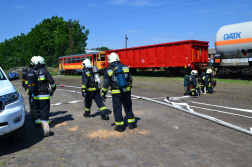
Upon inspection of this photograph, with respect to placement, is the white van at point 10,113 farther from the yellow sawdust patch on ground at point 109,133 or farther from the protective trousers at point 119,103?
the protective trousers at point 119,103

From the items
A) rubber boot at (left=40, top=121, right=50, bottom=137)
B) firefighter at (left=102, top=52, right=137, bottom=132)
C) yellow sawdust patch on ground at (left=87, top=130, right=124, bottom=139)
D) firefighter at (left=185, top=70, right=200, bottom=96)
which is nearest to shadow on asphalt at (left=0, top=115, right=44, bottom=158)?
rubber boot at (left=40, top=121, right=50, bottom=137)

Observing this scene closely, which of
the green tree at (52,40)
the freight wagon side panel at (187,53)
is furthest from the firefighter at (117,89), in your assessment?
the green tree at (52,40)

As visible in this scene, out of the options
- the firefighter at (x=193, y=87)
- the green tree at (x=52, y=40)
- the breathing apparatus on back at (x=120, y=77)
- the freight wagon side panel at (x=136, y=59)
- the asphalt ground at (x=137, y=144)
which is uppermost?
the green tree at (x=52, y=40)

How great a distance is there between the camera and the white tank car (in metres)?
15.0

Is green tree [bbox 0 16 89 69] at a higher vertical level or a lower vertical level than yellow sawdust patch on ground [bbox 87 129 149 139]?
higher

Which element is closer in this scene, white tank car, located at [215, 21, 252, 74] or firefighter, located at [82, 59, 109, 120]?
firefighter, located at [82, 59, 109, 120]

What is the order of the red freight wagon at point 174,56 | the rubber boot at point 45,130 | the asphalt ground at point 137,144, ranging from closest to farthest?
the asphalt ground at point 137,144 < the rubber boot at point 45,130 < the red freight wagon at point 174,56

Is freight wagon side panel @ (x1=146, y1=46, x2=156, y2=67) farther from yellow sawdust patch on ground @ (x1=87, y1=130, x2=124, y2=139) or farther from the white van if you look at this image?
the white van

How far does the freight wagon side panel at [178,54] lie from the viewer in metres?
19.9

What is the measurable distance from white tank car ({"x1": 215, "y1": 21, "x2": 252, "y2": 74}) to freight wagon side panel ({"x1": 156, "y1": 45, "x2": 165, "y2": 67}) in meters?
5.44

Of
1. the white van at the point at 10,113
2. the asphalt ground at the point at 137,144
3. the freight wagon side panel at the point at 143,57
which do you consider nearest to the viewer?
the asphalt ground at the point at 137,144

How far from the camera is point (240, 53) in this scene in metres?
15.6

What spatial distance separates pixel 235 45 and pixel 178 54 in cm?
537

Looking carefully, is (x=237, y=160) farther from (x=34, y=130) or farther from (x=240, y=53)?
(x=240, y=53)
